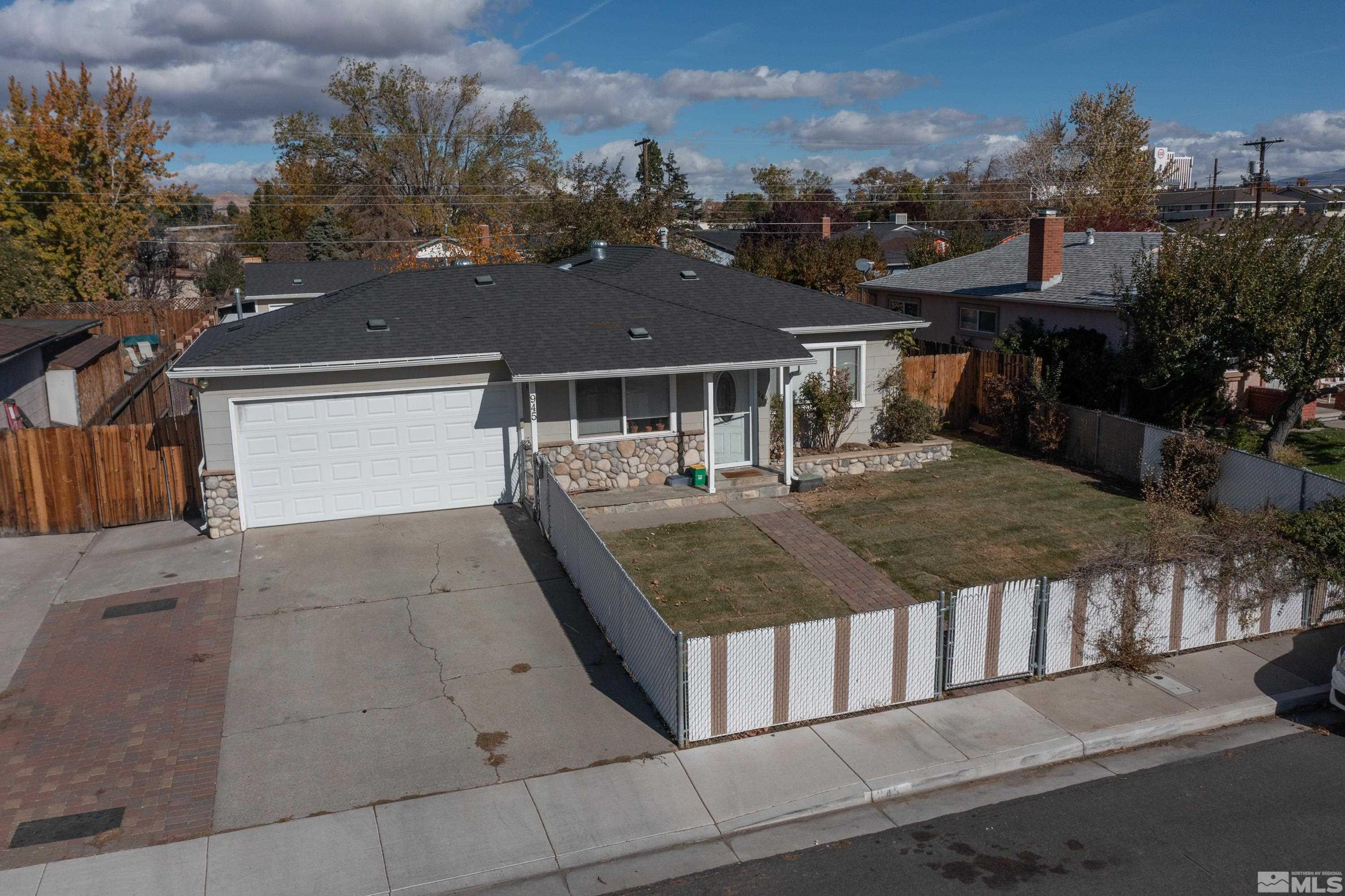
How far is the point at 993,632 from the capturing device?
34.6 feet

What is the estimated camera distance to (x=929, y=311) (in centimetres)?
2906

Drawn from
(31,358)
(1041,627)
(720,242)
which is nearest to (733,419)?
(1041,627)

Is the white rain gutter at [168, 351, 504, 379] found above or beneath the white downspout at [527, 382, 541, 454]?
above

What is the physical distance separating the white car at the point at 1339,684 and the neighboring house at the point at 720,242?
40.3m

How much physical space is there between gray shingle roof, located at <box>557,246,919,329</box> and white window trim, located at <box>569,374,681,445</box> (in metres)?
2.63

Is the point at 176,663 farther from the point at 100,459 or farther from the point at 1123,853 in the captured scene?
the point at 1123,853

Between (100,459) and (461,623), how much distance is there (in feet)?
27.2

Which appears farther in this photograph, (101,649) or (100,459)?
(100,459)

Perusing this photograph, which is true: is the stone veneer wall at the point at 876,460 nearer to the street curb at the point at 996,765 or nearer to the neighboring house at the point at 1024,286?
the neighboring house at the point at 1024,286

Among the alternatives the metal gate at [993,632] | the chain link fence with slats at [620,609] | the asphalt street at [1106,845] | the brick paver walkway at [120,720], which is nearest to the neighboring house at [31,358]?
the brick paver walkway at [120,720]

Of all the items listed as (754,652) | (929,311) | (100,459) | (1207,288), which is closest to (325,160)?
(929,311)

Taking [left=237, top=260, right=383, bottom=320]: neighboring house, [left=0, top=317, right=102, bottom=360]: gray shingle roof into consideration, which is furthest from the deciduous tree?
[left=0, top=317, right=102, bottom=360]: gray shingle roof

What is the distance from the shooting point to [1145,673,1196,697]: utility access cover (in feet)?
34.8

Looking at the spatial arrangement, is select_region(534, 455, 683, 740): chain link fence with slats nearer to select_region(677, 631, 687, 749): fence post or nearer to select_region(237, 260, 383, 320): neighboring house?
select_region(677, 631, 687, 749): fence post
